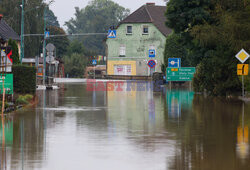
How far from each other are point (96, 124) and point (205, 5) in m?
23.9

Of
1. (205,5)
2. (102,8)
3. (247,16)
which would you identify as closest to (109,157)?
(247,16)

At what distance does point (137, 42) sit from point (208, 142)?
274 feet

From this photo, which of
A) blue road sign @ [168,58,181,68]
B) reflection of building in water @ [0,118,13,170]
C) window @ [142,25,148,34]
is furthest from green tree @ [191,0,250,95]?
window @ [142,25,148,34]

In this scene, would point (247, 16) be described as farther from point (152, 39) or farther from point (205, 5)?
point (152, 39)

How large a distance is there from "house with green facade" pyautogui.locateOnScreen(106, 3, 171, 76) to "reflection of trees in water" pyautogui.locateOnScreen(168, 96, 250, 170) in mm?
73170

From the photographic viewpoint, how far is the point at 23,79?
98.4 feet

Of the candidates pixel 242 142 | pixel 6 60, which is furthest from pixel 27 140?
pixel 6 60

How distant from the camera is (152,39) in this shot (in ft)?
312

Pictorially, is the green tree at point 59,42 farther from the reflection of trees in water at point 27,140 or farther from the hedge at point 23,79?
the reflection of trees in water at point 27,140

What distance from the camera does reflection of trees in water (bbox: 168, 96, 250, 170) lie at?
34.7 feet

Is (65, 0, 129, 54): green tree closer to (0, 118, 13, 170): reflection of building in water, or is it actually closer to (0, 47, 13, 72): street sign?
(0, 47, 13, 72): street sign

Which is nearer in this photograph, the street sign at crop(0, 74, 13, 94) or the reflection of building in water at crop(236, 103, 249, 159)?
the reflection of building in water at crop(236, 103, 249, 159)

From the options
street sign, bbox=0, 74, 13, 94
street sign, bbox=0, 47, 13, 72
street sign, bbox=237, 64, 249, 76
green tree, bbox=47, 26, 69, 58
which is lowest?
street sign, bbox=0, 74, 13, 94

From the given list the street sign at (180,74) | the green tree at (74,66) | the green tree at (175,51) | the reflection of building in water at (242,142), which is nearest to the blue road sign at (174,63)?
the street sign at (180,74)
